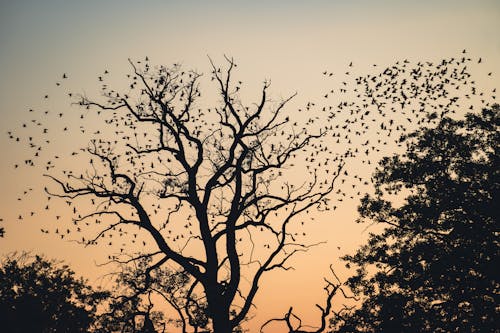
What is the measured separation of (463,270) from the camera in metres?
18.4

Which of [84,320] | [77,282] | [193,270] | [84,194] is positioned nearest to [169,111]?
[84,194]

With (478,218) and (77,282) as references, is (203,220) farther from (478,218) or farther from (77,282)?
(77,282)

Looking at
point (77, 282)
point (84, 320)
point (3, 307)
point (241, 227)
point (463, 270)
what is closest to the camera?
point (241, 227)

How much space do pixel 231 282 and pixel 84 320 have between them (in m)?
27.4

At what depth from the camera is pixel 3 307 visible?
26.4 metres

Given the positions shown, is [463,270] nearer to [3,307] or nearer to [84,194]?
[84,194]

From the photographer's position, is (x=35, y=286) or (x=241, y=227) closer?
(x=241, y=227)

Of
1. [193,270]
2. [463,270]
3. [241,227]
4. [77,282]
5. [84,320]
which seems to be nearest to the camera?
[193,270]

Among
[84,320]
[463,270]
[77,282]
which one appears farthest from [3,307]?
[463,270]

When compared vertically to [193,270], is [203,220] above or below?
above

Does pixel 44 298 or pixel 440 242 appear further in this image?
pixel 44 298

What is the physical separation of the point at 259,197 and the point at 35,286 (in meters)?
29.5

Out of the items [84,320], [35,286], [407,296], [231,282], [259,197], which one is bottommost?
[231,282]

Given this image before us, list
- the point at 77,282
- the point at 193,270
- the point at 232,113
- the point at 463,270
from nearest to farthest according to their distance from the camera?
the point at 193,270 < the point at 232,113 < the point at 463,270 < the point at 77,282
